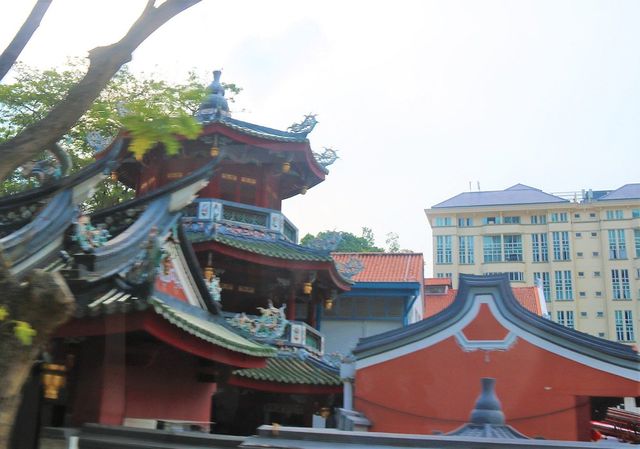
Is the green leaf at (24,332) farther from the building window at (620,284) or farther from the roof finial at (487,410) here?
the building window at (620,284)

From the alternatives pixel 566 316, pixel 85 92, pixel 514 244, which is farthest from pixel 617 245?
pixel 85 92

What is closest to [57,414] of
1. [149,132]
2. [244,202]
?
[149,132]

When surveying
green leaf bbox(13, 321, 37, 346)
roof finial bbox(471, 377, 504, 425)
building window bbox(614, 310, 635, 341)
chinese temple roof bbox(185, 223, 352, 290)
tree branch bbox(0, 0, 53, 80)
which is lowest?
roof finial bbox(471, 377, 504, 425)

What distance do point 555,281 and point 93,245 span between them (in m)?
62.4

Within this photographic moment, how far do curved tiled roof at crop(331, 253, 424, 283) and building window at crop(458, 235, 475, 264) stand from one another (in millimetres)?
41822

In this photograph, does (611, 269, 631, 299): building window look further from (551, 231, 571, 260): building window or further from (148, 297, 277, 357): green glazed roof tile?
(148, 297, 277, 357): green glazed roof tile

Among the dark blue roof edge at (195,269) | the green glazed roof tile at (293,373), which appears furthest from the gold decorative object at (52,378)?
the green glazed roof tile at (293,373)

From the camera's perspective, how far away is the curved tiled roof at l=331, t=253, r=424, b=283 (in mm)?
22312

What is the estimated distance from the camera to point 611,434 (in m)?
16.9

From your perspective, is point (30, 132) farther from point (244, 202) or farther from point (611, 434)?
point (611, 434)

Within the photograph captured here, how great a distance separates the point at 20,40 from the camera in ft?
13.9

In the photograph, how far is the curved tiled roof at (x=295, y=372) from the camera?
539 inches

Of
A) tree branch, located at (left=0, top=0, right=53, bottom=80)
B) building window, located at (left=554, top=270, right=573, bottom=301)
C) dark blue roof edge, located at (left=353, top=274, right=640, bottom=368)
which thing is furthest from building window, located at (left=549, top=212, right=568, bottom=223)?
tree branch, located at (left=0, top=0, right=53, bottom=80)

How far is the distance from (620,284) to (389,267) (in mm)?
47171
